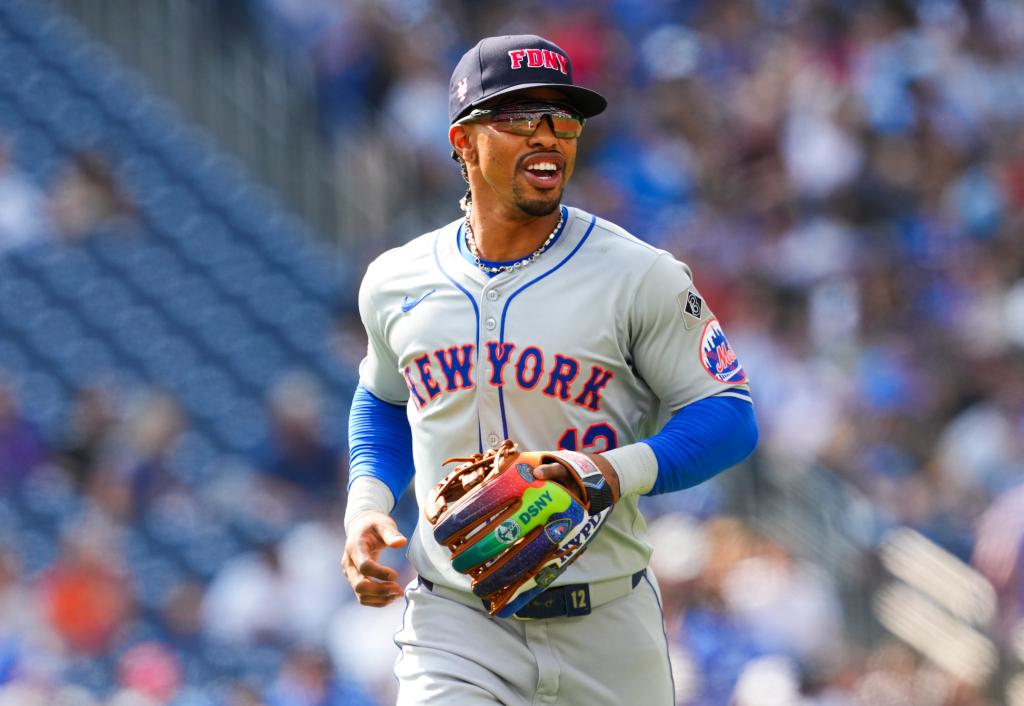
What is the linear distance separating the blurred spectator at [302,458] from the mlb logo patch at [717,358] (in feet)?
19.4

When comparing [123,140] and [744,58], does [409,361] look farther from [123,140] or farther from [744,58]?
[123,140]

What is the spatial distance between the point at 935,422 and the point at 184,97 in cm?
613

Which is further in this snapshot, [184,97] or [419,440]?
[184,97]

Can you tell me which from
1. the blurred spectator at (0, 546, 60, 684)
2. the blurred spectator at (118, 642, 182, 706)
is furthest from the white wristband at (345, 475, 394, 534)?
the blurred spectator at (0, 546, 60, 684)

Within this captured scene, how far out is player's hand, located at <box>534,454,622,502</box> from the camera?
3.17 metres

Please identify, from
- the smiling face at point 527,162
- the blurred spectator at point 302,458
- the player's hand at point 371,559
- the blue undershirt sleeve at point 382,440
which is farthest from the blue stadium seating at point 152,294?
the smiling face at point 527,162

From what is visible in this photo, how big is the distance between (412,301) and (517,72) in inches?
20.9

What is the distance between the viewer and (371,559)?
3.40 meters

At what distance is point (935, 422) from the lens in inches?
336

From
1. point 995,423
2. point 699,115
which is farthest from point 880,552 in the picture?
point 699,115

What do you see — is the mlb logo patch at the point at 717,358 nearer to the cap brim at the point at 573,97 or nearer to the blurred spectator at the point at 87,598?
the cap brim at the point at 573,97

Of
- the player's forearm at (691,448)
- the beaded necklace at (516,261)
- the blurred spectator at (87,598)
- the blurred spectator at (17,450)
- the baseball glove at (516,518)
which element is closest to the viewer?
the baseball glove at (516,518)

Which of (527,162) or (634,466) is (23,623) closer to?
(527,162)

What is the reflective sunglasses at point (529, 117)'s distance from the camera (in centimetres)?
345
